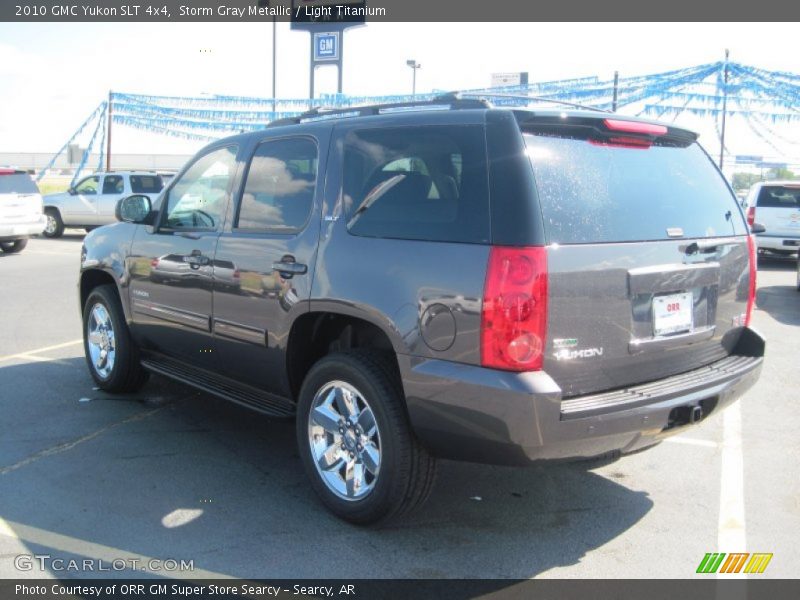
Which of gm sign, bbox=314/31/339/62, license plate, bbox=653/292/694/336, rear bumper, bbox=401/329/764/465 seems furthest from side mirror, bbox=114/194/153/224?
gm sign, bbox=314/31/339/62

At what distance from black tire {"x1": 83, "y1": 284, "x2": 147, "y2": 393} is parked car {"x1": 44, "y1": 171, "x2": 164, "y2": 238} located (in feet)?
52.5

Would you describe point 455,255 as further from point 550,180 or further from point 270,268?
point 270,268

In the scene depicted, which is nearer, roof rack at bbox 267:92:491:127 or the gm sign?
roof rack at bbox 267:92:491:127

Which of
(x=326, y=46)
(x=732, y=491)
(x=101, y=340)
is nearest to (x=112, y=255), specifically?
(x=101, y=340)

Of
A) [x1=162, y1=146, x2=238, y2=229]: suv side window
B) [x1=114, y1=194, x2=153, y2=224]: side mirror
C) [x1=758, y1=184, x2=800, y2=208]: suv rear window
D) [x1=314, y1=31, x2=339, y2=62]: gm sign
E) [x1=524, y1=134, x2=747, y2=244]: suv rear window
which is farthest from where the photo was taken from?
[x1=314, y1=31, x2=339, y2=62]: gm sign

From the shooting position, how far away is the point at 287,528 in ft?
12.3

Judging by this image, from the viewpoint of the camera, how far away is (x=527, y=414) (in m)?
3.08

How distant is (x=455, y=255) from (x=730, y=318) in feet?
5.46

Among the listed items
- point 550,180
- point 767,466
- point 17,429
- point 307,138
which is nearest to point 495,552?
point 550,180

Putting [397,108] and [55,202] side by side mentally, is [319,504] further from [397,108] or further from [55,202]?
[55,202]

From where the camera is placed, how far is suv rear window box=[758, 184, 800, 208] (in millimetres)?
14992

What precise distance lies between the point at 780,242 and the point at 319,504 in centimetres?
1361

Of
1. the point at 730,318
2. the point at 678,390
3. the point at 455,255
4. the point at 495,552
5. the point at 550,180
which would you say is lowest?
the point at 495,552

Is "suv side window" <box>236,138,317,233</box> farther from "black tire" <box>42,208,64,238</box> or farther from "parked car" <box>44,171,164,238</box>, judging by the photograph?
"black tire" <box>42,208,64,238</box>
